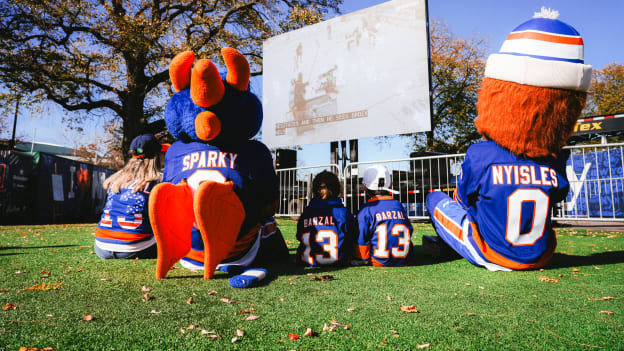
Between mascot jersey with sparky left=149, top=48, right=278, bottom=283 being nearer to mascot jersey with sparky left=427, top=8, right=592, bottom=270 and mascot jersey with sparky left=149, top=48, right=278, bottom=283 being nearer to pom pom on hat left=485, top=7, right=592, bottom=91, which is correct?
mascot jersey with sparky left=427, top=8, right=592, bottom=270

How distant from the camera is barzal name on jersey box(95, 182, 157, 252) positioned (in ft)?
11.2

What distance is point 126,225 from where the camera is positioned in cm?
344

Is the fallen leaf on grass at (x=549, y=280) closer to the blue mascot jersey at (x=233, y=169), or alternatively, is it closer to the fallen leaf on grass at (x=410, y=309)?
the fallen leaf on grass at (x=410, y=309)

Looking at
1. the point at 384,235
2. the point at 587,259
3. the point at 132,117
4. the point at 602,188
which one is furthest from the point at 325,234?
the point at 132,117

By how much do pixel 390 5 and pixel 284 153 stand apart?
5031 mm

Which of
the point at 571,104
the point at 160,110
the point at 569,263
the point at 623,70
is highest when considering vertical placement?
the point at 623,70

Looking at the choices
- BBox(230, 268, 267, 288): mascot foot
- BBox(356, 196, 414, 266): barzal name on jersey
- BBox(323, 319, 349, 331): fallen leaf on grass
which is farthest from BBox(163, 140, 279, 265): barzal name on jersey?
BBox(323, 319, 349, 331): fallen leaf on grass

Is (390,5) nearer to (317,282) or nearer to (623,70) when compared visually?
(317,282)

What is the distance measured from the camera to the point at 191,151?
2.97 m

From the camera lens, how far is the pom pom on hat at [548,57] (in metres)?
2.82

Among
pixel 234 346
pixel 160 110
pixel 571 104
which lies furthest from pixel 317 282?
pixel 160 110

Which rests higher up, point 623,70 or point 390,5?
point 623,70

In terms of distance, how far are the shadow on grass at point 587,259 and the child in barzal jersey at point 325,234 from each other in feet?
6.30

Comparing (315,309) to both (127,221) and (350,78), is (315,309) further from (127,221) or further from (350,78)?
(350,78)
